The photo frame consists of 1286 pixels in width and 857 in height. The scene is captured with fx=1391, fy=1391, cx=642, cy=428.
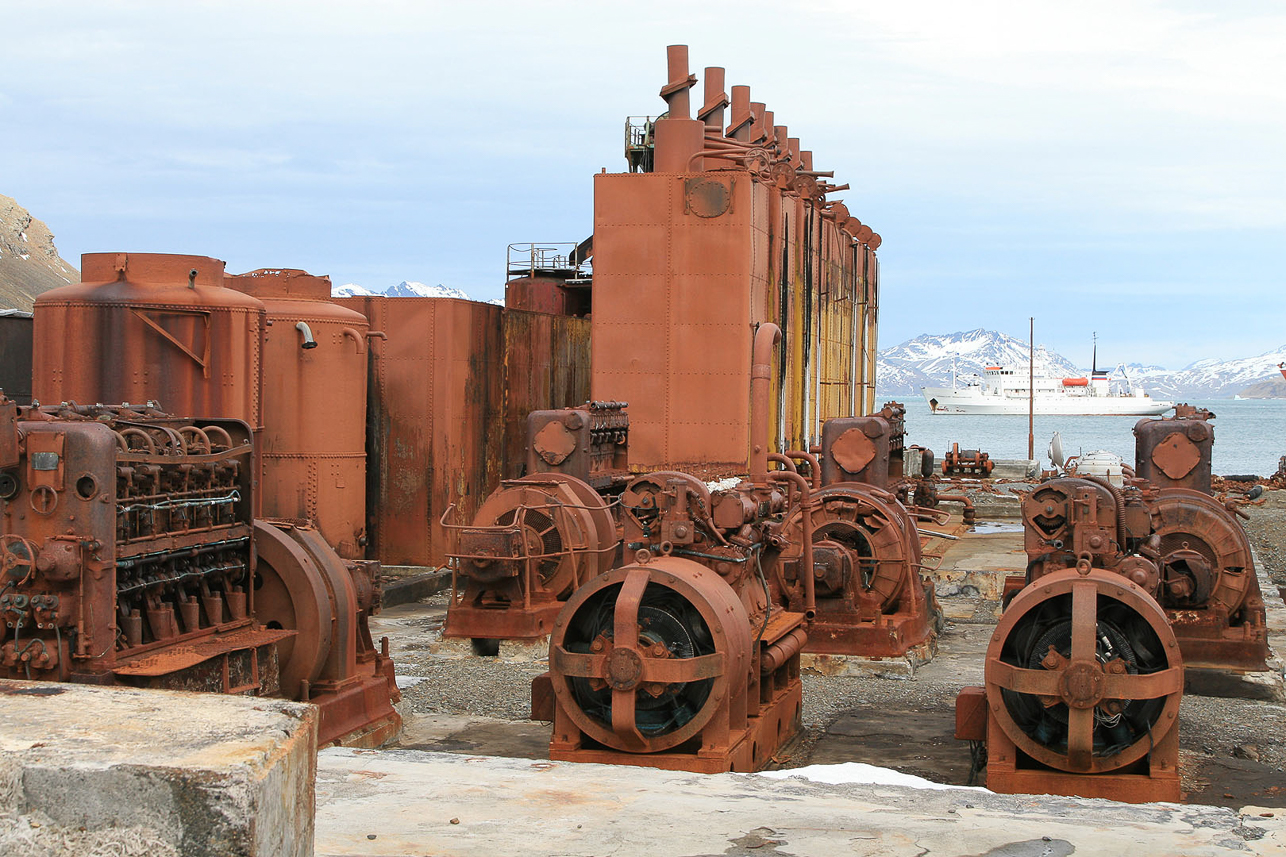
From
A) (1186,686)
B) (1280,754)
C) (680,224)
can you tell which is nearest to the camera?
(1280,754)

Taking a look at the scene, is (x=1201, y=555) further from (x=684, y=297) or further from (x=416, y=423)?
(x=416, y=423)

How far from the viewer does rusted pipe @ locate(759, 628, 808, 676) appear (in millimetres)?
9328

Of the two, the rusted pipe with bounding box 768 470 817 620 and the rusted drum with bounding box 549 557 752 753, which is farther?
the rusted pipe with bounding box 768 470 817 620

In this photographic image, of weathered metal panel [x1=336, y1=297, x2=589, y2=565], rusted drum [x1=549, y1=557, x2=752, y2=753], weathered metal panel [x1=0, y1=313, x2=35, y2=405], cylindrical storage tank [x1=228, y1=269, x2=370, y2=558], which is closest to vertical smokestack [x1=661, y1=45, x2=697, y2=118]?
weathered metal panel [x1=336, y1=297, x2=589, y2=565]

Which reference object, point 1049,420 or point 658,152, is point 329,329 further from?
point 1049,420

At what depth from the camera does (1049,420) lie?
14925 cm

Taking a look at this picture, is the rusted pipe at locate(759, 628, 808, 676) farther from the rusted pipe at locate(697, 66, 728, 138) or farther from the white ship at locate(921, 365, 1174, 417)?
the white ship at locate(921, 365, 1174, 417)

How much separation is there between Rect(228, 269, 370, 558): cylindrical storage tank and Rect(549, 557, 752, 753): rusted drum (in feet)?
27.6

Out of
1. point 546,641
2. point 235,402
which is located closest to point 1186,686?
point 546,641

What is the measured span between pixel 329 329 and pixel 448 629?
4.40 meters

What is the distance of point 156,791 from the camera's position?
355 cm

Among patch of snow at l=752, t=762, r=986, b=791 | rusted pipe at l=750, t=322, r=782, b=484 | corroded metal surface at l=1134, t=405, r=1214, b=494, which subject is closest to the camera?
patch of snow at l=752, t=762, r=986, b=791

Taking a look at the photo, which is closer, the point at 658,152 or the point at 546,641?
the point at 546,641

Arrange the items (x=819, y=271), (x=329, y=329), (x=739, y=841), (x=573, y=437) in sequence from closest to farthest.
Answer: (x=739, y=841) < (x=573, y=437) < (x=329, y=329) < (x=819, y=271)
